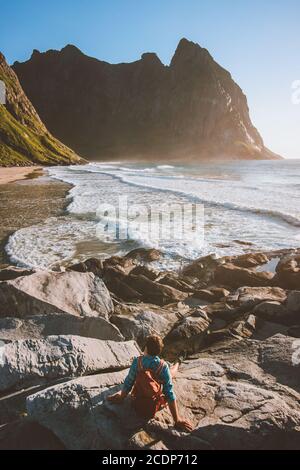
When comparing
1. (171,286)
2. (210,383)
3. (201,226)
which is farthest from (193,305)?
(201,226)

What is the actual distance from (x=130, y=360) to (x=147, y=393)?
1.40 metres

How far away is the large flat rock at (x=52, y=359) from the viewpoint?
5.63 metres

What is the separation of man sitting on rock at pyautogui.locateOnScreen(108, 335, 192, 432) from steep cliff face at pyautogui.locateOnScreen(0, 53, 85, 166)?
3724 inches

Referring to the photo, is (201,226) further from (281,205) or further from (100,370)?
(100,370)

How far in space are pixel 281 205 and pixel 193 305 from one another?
912 inches

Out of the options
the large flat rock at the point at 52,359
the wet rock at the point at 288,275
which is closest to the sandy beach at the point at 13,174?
the wet rock at the point at 288,275

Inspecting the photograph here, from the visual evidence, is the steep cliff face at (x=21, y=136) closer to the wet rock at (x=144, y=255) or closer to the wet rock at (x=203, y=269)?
the wet rock at (x=144, y=255)

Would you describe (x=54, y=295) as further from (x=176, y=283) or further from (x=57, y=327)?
(x=176, y=283)

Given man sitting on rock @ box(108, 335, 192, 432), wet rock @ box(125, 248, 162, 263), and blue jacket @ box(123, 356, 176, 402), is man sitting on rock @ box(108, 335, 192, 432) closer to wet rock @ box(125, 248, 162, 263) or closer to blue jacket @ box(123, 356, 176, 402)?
blue jacket @ box(123, 356, 176, 402)

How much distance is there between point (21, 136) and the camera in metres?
118

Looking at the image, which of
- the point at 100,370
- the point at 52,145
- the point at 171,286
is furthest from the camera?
the point at 52,145

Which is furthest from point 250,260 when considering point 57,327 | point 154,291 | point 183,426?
point 183,426

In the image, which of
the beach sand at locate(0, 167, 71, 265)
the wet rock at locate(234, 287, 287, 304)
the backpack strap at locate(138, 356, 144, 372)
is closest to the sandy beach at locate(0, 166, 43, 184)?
the beach sand at locate(0, 167, 71, 265)

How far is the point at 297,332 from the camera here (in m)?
8.03
